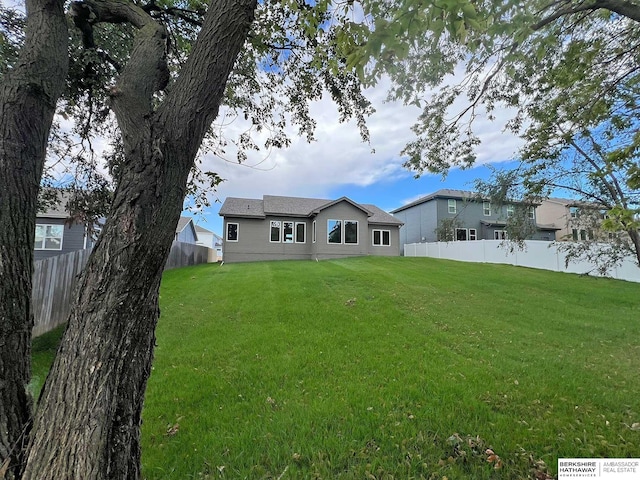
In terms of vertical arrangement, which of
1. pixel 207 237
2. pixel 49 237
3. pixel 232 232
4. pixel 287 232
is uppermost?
pixel 207 237

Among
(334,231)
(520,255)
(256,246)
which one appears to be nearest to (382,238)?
(334,231)

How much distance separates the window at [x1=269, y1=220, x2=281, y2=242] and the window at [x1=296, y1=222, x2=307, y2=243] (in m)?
A: 1.28

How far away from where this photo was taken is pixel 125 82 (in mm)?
1890

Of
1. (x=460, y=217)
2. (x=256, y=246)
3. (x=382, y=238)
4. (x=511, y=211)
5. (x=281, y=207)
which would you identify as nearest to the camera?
(x=511, y=211)

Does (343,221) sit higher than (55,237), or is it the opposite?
(343,221)

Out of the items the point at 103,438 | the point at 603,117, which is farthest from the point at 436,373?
the point at 603,117

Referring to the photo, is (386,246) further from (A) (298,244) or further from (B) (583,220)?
(B) (583,220)

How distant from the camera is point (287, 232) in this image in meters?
20.2

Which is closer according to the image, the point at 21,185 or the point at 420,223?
the point at 21,185

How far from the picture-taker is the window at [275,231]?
19812 mm

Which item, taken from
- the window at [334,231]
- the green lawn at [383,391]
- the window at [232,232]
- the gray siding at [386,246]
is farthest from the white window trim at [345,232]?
the green lawn at [383,391]

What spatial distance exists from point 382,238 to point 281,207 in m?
7.42

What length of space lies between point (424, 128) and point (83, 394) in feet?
20.7

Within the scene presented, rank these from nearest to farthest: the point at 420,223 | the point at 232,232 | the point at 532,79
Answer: the point at 532,79
the point at 232,232
the point at 420,223
